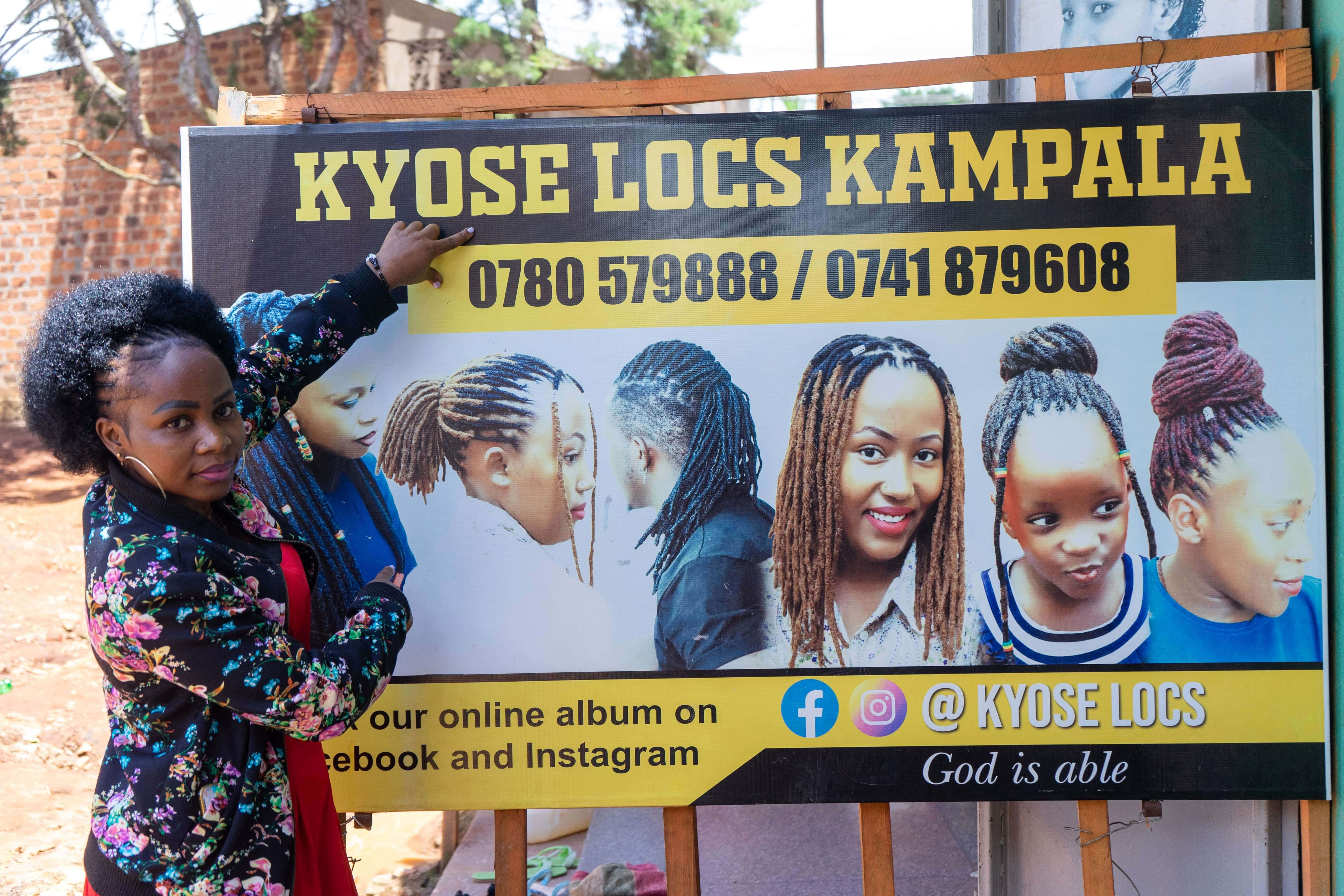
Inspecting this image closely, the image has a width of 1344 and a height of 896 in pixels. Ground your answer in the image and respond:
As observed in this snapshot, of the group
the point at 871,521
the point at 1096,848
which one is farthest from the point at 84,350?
the point at 1096,848

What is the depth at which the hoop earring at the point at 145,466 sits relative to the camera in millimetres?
1398

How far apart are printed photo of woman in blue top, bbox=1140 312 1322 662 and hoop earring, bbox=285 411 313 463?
67.8 inches

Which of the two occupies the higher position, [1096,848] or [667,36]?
[667,36]

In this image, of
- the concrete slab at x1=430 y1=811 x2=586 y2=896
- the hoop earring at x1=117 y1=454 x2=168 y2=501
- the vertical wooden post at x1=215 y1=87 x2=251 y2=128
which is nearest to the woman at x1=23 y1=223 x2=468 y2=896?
the hoop earring at x1=117 y1=454 x2=168 y2=501

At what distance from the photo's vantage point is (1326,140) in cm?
192

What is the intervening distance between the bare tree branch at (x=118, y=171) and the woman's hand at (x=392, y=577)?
657 centimetres

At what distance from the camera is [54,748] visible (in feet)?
13.3

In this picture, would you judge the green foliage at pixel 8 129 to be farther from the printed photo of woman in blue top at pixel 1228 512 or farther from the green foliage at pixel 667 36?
the printed photo of woman in blue top at pixel 1228 512

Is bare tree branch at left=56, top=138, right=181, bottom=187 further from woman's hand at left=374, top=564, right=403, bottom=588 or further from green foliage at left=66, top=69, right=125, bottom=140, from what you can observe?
woman's hand at left=374, top=564, right=403, bottom=588

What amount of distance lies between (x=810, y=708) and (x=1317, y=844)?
1.08 meters

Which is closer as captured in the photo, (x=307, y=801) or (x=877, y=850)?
(x=307, y=801)

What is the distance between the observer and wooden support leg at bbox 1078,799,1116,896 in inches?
76.0

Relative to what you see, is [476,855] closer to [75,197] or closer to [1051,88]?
[1051,88]

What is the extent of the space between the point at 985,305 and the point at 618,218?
76 cm
